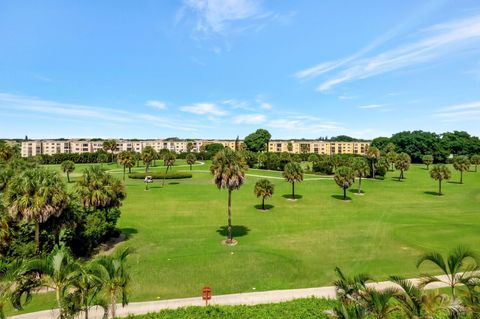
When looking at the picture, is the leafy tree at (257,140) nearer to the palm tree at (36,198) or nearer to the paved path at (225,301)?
the palm tree at (36,198)

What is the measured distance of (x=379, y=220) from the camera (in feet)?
152

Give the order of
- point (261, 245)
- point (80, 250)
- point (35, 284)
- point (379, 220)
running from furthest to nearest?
point (379, 220) → point (261, 245) → point (80, 250) → point (35, 284)

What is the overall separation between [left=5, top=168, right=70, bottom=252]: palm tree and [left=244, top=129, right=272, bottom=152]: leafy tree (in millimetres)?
135297

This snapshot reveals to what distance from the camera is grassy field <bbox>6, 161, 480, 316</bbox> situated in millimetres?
26500

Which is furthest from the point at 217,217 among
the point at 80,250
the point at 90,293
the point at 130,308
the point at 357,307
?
the point at 357,307

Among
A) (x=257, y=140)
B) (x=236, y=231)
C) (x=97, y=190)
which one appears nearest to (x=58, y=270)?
(x=97, y=190)

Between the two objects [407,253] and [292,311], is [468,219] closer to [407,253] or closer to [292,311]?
[407,253]

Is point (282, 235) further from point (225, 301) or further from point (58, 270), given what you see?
point (58, 270)

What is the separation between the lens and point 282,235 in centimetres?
3878

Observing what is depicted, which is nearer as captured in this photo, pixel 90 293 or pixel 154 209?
pixel 90 293

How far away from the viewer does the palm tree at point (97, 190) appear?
110 ft

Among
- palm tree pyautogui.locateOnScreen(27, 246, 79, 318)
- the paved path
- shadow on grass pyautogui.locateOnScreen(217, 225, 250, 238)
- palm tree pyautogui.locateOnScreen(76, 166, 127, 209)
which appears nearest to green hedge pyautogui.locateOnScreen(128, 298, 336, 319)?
the paved path

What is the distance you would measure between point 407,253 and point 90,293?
29370 millimetres

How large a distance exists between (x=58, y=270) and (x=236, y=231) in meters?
28.9
